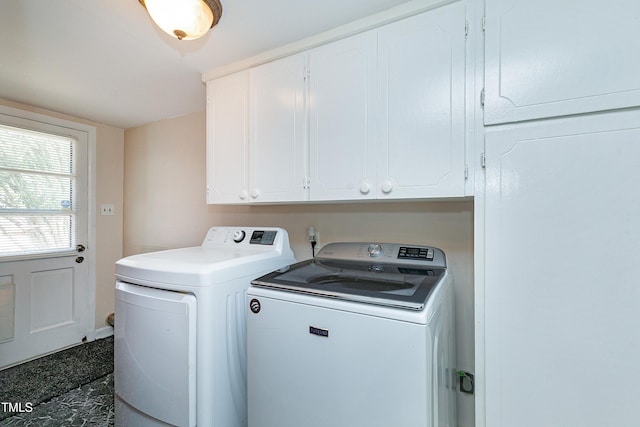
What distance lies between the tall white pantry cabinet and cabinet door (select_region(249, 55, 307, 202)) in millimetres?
898

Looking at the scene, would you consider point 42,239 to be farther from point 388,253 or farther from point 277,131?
point 388,253

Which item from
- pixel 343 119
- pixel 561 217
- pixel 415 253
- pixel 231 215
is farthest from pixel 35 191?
pixel 561 217

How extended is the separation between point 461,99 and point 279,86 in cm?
97

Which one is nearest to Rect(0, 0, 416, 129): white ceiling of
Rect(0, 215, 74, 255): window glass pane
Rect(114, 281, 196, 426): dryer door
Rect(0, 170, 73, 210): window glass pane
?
Rect(0, 170, 73, 210): window glass pane

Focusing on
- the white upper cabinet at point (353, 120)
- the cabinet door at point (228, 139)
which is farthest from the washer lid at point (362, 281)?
the cabinet door at point (228, 139)

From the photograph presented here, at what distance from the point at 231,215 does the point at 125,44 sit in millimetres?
1311

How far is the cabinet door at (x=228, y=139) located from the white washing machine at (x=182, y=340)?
49 centimetres

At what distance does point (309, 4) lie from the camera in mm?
1279

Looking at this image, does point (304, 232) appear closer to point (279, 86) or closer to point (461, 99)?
point (279, 86)

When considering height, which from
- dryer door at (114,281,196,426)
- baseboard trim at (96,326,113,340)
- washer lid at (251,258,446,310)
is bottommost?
baseboard trim at (96,326,113,340)

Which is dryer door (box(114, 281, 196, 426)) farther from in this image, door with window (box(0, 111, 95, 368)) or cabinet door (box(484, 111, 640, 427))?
door with window (box(0, 111, 95, 368))

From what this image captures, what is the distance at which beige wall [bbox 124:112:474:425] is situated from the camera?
1554 mm

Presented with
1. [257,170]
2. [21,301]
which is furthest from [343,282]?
[21,301]

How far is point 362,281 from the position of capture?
1.33m
